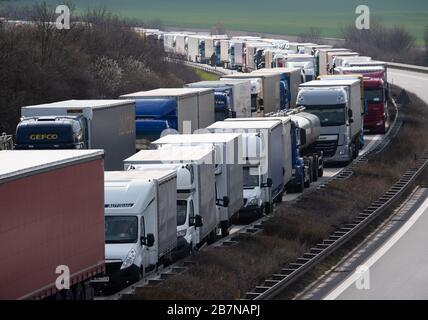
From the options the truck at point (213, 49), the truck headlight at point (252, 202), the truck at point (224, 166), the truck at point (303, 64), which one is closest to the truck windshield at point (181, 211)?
the truck at point (224, 166)

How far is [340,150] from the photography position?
2024 inches

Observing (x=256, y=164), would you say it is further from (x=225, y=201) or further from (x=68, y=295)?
(x=68, y=295)

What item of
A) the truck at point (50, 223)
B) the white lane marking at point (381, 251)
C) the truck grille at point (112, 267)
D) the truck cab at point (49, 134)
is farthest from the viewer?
the truck cab at point (49, 134)

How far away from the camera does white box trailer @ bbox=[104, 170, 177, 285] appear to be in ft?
85.4

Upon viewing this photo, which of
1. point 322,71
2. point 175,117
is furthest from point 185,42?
point 175,117

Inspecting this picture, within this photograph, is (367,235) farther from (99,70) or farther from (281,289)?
(99,70)

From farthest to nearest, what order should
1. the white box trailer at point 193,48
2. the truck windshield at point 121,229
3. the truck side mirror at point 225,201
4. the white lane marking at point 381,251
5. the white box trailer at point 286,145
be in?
the white box trailer at point 193,48 < the white box trailer at point 286,145 < the truck side mirror at point 225,201 < the white lane marking at point 381,251 < the truck windshield at point 121,229

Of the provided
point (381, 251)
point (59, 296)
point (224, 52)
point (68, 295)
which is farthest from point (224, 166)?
point (224, 52)

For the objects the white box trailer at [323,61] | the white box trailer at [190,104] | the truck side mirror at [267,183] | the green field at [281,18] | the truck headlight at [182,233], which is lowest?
the green field at [281,18]

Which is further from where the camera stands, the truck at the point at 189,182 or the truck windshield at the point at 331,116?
the truck windshield at the point at 331,116

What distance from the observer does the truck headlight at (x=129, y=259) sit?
25.9 meters

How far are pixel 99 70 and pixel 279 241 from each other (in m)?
36.4

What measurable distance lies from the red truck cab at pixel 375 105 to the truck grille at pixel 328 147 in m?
14.1

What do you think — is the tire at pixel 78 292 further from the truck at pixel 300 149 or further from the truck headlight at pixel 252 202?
the truck at pixel 300 149
